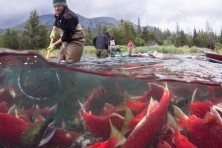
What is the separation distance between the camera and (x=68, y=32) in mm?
7473

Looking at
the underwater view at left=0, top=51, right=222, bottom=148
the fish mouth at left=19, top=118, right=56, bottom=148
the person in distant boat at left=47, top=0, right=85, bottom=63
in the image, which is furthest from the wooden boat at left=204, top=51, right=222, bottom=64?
the fish mouth at left=19, top=118, right=56, bottom=148

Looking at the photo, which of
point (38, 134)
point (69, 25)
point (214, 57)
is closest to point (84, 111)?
point (38, 134)

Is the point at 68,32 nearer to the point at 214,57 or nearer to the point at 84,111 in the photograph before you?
the point at 214,57

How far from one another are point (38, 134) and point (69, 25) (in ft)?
11.3

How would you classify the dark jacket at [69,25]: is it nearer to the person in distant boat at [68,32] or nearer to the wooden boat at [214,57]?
the person in distant boat at [68,32]

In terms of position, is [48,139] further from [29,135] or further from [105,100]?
[105,100]

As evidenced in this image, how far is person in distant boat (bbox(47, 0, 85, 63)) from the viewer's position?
7.17 meters

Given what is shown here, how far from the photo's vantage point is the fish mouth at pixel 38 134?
4.00 meters

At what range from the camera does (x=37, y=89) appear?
4086 mm

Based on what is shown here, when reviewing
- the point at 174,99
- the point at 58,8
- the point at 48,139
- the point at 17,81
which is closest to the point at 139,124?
the point at 174,99

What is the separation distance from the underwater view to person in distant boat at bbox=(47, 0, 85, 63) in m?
3.05

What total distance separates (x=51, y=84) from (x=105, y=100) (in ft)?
1.73

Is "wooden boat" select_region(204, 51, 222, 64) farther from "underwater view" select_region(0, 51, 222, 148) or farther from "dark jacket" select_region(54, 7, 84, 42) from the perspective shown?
"underwater view" select_region(0, 51, 222, 148)

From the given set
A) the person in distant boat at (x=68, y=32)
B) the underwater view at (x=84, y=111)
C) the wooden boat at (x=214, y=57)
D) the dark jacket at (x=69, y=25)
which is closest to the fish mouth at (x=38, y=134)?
the underwater view at (x=84, y=111)
